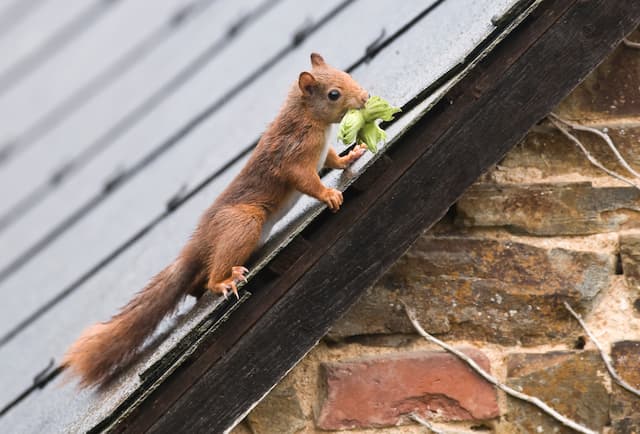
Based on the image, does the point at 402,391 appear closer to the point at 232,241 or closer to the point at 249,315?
the point at 249,315

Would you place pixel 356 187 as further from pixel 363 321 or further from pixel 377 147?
pixel 363 321

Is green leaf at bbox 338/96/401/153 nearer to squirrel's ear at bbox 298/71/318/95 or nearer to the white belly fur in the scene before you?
the white belly fur

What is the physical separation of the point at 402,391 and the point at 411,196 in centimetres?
51

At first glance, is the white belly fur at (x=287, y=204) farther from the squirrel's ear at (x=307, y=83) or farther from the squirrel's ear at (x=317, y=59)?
the squirrel's ear at (x=317, y=59)

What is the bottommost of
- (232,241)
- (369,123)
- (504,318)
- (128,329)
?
(128,329)

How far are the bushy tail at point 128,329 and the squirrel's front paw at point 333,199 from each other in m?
0.59

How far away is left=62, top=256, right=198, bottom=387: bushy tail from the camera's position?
3148 millimetres

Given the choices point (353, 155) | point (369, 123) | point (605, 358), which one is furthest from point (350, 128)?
point (605, 358)

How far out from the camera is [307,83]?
11.3ft

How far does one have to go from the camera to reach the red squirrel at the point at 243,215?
124 inches

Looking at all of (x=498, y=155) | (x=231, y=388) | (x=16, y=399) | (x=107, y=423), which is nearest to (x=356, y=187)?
(x=498, y=155)

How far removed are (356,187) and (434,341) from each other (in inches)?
18.3

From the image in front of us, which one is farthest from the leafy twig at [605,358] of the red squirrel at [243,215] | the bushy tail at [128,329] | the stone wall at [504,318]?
the bushy tail at [128,329]

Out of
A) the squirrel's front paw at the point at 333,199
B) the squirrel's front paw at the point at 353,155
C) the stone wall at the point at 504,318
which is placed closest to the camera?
the squirrel's front paw at the point at 333,199
